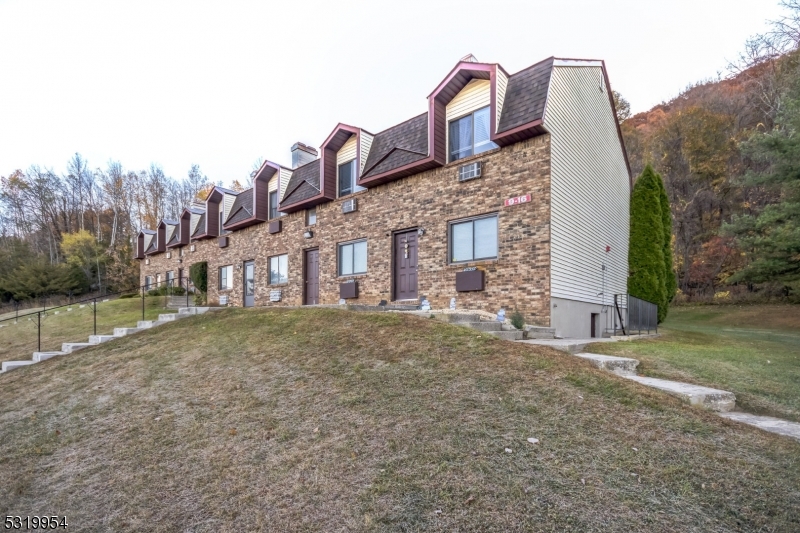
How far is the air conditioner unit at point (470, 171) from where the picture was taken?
1048 cm

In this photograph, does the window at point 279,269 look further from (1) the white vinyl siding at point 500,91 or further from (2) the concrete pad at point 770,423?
(2) the concrete pad at point 770,423

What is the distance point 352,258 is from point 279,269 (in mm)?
4605

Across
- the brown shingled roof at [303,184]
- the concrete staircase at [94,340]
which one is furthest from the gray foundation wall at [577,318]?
the concrete staircase at [94,340]

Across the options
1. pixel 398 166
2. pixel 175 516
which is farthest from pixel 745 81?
pixel 175 516

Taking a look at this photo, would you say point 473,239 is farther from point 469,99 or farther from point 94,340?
point 94,340

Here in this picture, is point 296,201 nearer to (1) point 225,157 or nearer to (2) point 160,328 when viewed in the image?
(2) point 160,328

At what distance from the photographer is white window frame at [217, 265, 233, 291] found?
1947 cm

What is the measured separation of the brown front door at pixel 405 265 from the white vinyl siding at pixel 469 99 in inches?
136

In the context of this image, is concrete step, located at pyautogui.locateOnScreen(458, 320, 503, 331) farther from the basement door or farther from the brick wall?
Answer: the basement door

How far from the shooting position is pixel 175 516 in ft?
9.82

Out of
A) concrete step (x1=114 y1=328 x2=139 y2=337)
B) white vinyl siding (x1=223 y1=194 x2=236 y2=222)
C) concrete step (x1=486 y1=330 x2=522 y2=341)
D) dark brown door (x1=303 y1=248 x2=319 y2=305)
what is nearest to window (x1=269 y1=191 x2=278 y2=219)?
dark brown door (x1=303 y1=248 x2=319 y2=305)

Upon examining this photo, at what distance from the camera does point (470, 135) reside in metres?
11.0

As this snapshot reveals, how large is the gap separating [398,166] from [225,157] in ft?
140

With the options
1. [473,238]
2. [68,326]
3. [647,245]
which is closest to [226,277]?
[68,326]
